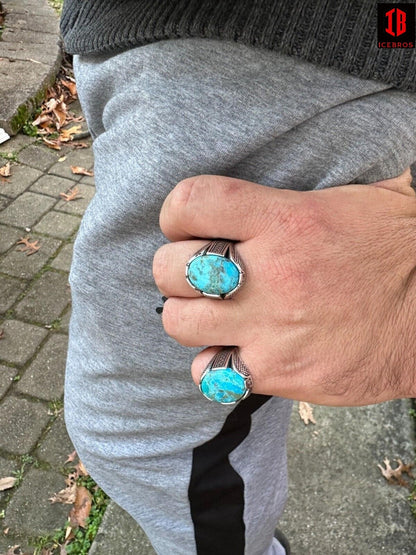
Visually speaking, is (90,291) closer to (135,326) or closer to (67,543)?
(135,326)

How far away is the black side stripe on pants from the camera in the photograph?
114 centimetres

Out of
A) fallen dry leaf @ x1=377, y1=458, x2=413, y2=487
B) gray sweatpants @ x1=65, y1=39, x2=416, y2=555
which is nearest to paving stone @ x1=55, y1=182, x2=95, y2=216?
fallen dry leaf @ x1=377, y1=458, x2=413, y2=487

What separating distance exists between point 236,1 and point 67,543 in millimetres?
2273

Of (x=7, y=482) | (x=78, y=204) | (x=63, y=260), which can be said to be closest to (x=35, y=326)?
(x=63, y=260)

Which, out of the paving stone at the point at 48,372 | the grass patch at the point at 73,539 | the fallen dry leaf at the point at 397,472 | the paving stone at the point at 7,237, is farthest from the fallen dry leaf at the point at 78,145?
the fallen dry leaf at the point at 397,472

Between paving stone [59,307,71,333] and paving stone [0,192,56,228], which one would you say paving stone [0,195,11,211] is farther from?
paving stone [59,307,71,333]

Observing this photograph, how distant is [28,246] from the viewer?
379 centimetres

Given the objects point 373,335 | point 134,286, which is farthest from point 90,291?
point 373,335

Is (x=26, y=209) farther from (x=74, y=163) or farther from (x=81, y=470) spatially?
(x=81, y=470)

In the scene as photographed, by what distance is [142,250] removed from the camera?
0.99 m

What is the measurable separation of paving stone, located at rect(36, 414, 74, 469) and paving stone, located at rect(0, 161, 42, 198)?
2.18 metres

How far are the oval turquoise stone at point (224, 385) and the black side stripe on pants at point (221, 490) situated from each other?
25 cm

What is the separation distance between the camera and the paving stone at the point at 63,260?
145 inches

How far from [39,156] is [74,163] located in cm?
32
